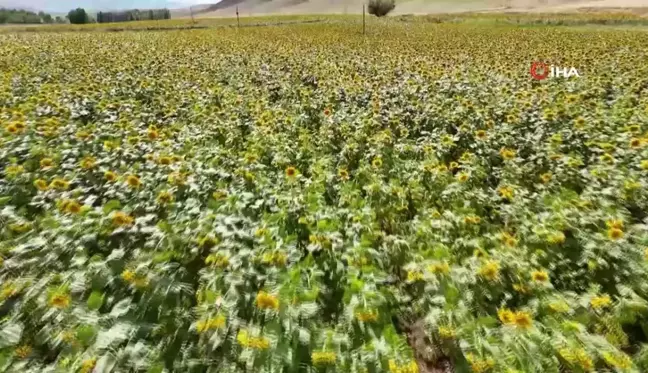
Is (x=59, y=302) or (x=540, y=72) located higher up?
(x=540, y=72)

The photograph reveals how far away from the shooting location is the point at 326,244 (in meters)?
2.88

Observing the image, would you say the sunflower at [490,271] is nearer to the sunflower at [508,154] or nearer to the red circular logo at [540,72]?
the sunflower at [508,154]

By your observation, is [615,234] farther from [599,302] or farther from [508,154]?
[508,154]

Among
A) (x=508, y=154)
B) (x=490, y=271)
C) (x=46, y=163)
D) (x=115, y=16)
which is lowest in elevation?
(x=490, y=271)

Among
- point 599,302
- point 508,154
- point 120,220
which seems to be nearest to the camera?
point 599,302

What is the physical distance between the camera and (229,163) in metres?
4.07

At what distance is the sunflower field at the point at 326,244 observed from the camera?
6.82 ft

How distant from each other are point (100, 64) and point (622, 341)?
42.8 ft

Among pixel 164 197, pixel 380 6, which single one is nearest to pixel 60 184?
pixel 164 197

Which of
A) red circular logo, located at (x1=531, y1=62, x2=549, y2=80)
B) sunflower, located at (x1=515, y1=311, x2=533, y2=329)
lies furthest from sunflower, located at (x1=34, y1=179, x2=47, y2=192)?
red circular logo, located at (x1=531, y1=62, x2=549, y2=80)

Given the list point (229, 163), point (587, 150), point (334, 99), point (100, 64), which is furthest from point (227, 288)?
point (100, 64)

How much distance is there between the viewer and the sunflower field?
81.8 inches

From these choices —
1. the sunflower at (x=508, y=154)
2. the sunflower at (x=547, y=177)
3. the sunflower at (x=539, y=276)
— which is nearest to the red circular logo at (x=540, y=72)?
the sunflower at (x=508, y=154)

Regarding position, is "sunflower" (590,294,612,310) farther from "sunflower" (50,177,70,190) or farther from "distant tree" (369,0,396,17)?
"distant tree" (369,0,396,17)
